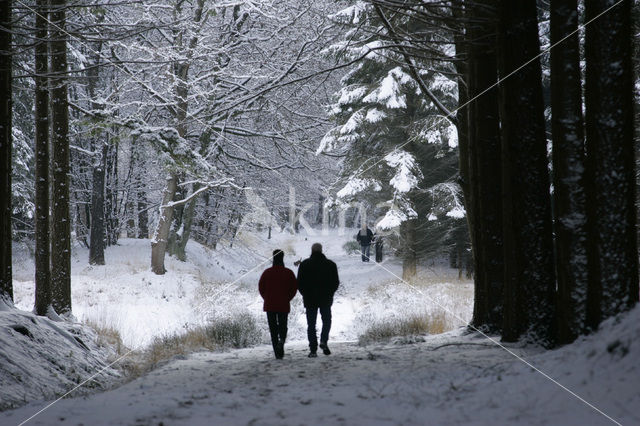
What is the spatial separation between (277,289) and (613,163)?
16.1 feet

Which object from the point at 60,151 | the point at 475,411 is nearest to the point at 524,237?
the point at 475,411

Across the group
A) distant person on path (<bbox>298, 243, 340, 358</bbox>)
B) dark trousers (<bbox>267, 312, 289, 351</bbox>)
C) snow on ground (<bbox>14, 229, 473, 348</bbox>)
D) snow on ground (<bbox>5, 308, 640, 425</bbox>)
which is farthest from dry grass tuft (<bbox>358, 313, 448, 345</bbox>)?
snow on ground (<bbox>5, 308, 640, 425</bbox>)

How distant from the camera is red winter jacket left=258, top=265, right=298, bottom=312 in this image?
830cm

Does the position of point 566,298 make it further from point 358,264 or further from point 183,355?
point 358,264

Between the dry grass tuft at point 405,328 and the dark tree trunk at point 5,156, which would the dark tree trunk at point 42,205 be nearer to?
the dark tree trunk at point 5,156

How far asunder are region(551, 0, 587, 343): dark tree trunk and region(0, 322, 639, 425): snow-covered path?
0.58 m

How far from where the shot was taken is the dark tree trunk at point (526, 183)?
660cm

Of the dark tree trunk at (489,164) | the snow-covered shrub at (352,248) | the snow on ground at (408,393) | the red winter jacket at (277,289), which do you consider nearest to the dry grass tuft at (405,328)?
the red winter jacket at (277,289)

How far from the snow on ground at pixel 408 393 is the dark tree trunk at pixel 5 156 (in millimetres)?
3383

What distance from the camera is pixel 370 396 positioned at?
17.4 feet

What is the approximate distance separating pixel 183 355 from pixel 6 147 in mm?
4374

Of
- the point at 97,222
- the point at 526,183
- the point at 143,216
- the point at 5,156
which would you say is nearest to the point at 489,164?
the point at 526,183

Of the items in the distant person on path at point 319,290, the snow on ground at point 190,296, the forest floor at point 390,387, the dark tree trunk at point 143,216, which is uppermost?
the dark tree trunk at point 143,216

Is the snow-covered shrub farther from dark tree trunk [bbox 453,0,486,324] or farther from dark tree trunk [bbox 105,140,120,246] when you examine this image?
dark tree trunk [bbox 453,0,486,324]
